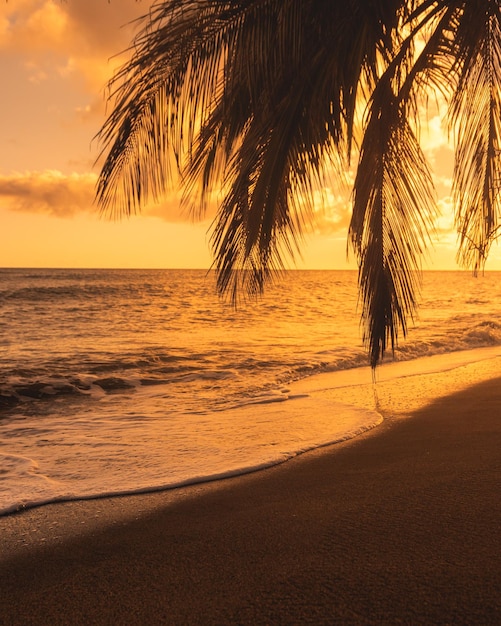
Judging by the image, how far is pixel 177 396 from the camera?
7594 millimetres

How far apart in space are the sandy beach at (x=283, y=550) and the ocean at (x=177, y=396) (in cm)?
51

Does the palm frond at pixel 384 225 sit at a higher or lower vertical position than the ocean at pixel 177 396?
higher

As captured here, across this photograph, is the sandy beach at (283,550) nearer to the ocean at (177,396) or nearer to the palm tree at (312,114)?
the ocean at (177,396)

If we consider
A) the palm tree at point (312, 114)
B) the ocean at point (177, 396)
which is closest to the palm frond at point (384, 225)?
the palm tree at point (312, 114)

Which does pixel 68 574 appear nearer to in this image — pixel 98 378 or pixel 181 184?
pixel 181 184

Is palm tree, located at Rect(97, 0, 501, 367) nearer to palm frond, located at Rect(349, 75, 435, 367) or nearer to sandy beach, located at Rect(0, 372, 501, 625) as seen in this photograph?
palm frond, located at Rect(349, 75, 435, 367)

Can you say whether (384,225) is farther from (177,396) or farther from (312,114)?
(177,396)

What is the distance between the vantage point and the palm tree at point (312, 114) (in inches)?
152

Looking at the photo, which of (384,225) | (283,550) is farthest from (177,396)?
(283,550)

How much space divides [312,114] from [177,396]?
446 cm

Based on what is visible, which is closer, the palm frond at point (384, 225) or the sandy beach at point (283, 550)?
the sandy beach at point (283, 550)

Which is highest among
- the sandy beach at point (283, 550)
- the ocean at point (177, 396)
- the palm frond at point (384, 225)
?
the palm frond at point (384, 225)

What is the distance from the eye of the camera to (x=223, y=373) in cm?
920

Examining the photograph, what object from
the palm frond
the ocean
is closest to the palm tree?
the palm frond
